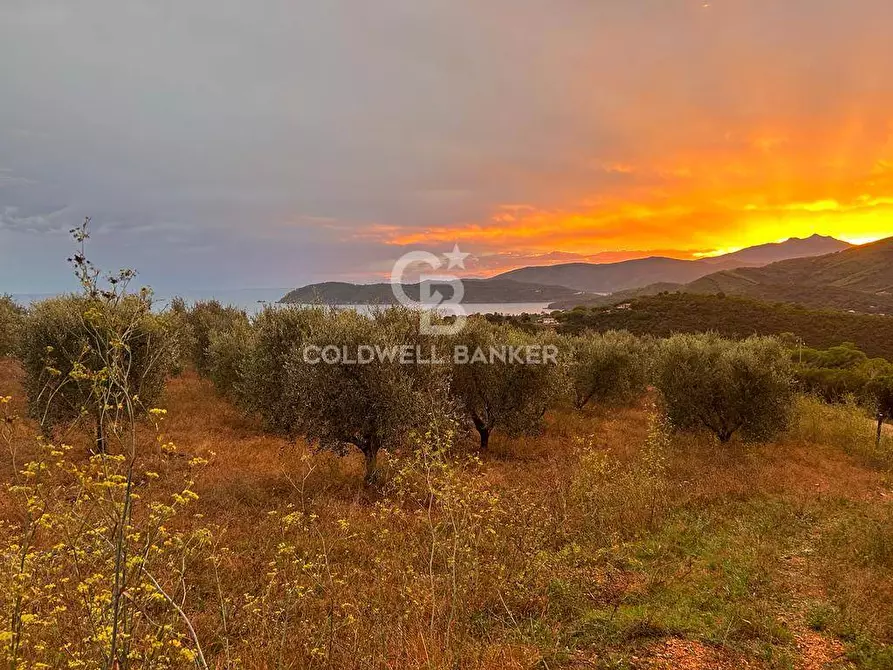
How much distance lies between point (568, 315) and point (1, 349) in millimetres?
90772

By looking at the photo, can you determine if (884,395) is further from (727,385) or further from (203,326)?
(203,326)

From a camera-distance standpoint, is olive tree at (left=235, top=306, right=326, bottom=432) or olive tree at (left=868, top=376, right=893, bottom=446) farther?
olive tree at (left=868, top=376, right=893, bottom=446)

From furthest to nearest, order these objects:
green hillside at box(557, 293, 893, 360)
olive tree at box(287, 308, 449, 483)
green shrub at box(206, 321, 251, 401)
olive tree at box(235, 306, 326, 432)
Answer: green hillside at box(557, 293, 893, 360) < green shrub at box(206, 321, 251, 401) < olive tree at box(235, 306, 326, 432) < olive tree at box(287, 308, 449, 483)

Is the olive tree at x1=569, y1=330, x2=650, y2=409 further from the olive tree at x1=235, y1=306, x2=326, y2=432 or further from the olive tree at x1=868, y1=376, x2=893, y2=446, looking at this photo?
the olive tree at x1=235, y1=306, x2=326, y2=432

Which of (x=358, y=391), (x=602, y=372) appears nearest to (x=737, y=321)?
(x=602, y=372)

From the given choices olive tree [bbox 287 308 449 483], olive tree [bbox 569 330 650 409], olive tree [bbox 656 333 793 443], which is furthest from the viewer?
olive tree [bbox 569 330 650 409]

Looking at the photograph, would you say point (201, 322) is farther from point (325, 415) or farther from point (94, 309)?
point (94, 309)

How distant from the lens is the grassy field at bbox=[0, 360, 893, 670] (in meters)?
6.25

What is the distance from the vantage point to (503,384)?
71.2 feet

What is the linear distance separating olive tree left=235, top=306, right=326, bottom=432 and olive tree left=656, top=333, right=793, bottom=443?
59.8ft

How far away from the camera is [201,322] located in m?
37.4

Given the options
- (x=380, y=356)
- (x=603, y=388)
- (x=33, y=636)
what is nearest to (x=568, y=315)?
(x=603, y=388)

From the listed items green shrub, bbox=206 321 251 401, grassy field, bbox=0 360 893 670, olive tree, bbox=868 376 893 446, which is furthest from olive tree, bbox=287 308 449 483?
olive tree, bbox=868 376 893 446

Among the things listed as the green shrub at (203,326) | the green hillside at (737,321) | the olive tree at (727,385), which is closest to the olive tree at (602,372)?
the olive tree at (727,385)
